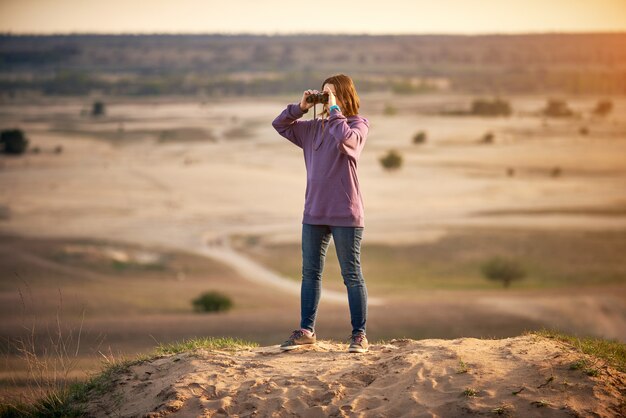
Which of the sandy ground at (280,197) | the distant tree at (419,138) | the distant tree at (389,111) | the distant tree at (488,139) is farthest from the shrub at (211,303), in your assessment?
the distant tree at (389,111)

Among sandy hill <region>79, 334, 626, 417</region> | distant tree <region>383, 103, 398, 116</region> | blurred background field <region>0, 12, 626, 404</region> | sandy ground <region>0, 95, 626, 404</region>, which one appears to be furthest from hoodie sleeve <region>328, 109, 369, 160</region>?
distant tree <region>383, 103, 398, 116</region>

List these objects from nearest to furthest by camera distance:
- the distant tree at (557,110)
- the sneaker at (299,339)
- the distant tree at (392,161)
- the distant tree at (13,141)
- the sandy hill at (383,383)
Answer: the sandy hill at (383,383), the sneaker at (299,339), the distant tree at (392,161), the distant tree at (13,141), the distant tree at (557,110)

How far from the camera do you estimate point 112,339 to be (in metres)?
21.9

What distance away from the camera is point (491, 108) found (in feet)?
305

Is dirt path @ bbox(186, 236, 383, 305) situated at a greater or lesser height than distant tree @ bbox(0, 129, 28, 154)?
lesser

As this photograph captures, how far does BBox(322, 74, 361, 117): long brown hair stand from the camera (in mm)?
7848

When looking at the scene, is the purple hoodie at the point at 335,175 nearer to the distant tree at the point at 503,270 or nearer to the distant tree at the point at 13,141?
the distant tree at the point at 503,270

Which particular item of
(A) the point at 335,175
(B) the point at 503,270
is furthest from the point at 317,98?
(B) the point at 503,270

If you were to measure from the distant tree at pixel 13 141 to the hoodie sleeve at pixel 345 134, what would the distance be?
2520 inches

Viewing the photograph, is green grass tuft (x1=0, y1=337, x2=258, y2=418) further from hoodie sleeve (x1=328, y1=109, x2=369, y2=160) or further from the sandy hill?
hoodie sleeve (x1=328, y1=109, x2=369, y2=160)

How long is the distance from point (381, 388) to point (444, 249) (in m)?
31.0

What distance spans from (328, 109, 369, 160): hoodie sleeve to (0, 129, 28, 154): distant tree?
63999mm

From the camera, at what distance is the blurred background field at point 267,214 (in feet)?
81.1

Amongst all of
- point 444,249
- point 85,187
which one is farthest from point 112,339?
point 85,187
